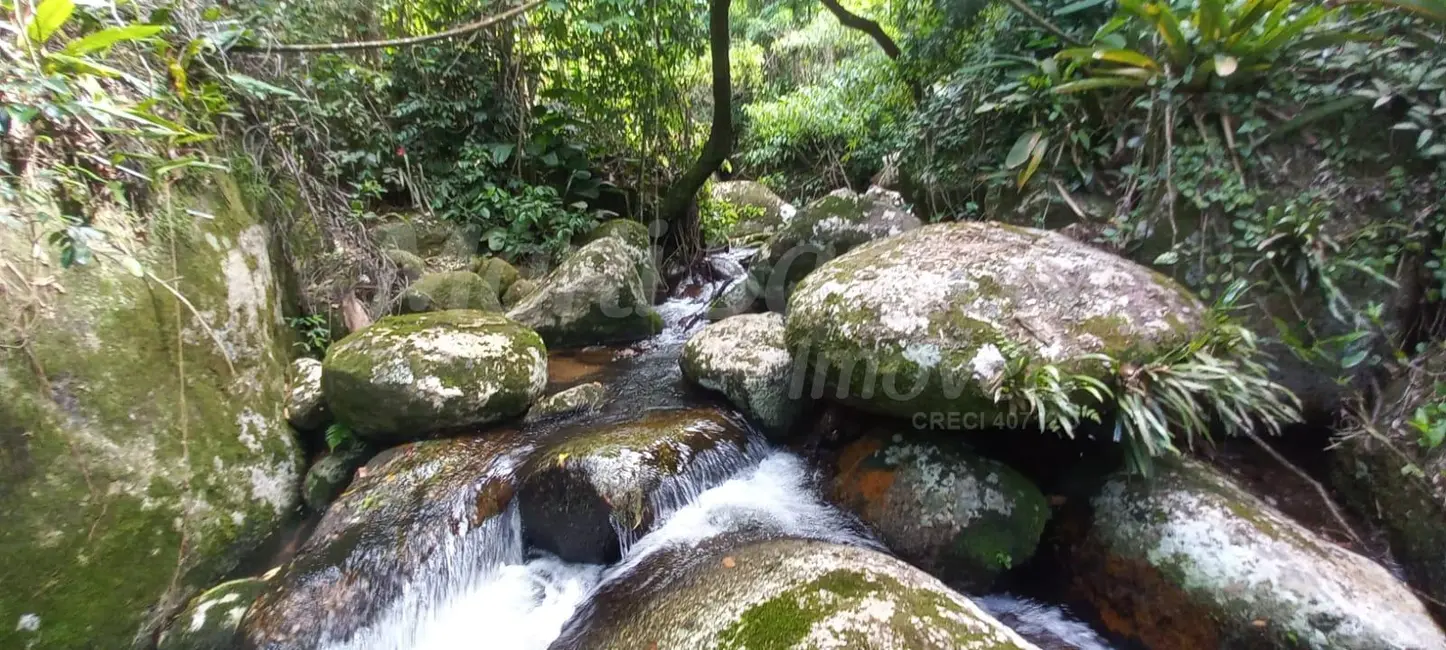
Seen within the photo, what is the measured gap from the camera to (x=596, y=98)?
18.8 feet

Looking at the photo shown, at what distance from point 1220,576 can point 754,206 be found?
23.3 ft

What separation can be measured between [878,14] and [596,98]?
314 cm

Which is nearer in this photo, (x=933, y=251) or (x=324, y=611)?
(x=324, y=611)

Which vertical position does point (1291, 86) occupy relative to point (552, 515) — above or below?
above

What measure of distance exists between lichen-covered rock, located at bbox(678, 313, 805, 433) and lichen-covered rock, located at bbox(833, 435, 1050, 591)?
759mm

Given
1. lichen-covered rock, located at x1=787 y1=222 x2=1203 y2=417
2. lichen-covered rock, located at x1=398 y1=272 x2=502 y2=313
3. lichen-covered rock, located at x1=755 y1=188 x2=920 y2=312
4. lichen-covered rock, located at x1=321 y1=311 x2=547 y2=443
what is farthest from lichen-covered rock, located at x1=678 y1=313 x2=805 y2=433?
lichen-covered rock, located at x1=398 y1=272 x2=502 y2=313

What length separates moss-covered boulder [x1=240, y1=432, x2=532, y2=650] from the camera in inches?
92.3

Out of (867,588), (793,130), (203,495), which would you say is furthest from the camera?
(793,130)

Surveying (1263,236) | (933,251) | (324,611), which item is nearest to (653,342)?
(933,251)

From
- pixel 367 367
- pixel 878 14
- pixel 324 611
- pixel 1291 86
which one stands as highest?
pixel 878 14

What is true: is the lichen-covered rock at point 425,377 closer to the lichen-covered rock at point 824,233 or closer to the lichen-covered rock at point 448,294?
the lichen-covered rock at point 448,294

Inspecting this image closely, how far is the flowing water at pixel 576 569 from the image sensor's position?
2.50 metres

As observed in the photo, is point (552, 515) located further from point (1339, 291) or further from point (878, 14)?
point (878, 14)

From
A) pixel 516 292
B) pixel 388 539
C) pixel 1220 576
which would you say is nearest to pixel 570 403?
pixel 388 539
